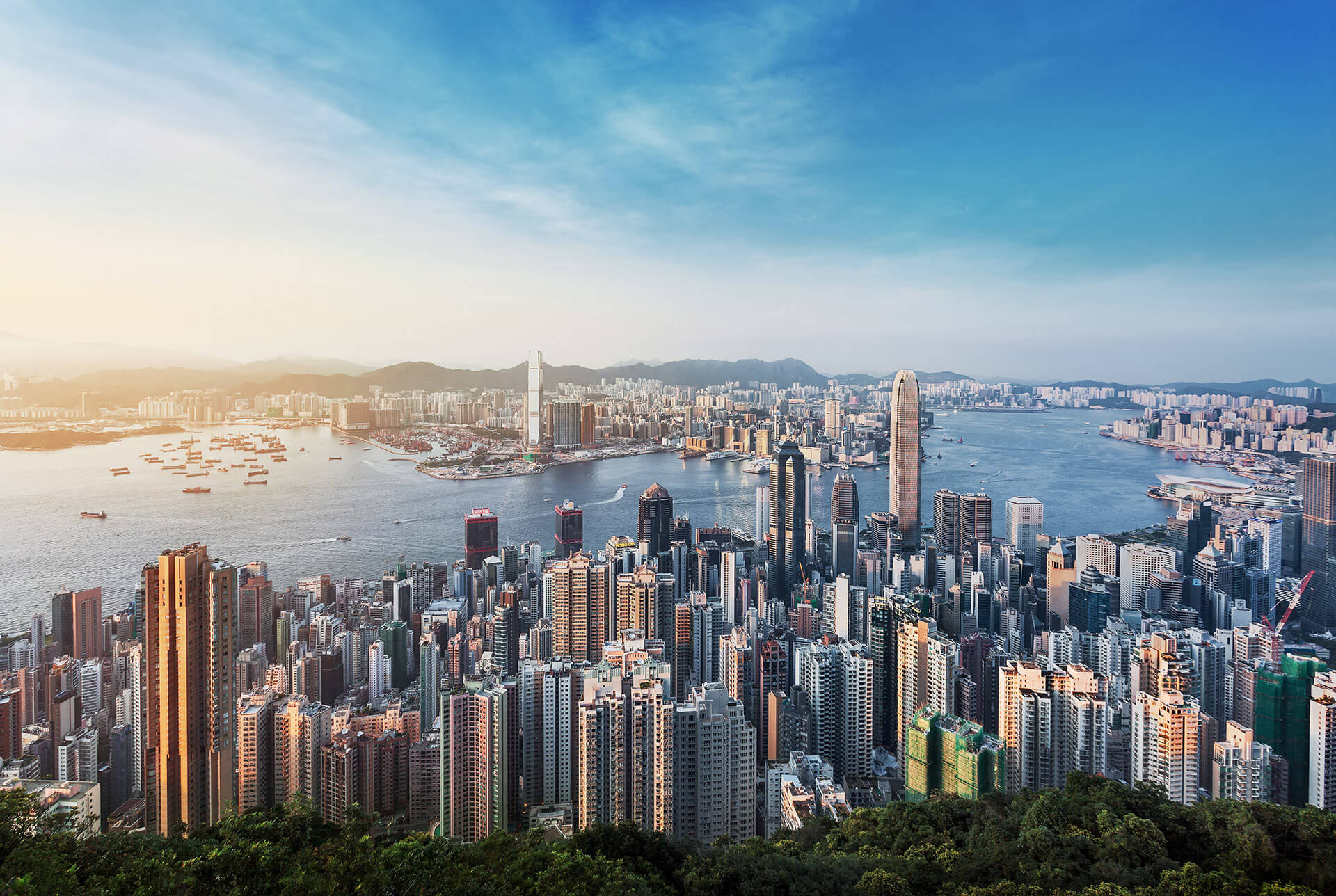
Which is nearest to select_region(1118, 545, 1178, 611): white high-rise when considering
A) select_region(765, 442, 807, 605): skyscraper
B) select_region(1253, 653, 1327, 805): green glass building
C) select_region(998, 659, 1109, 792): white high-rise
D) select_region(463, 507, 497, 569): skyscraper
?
select_region(1253, 653, 1327, 805): green glass building

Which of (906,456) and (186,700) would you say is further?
(906,456)

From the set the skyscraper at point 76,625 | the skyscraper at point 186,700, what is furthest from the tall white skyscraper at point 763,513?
the skyscraper at point 76,625

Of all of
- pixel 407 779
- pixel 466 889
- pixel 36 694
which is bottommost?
pixel 407 779

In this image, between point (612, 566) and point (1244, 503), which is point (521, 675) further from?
point (1244, 503)

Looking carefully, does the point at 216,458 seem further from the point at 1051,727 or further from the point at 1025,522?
the point at 1025,522

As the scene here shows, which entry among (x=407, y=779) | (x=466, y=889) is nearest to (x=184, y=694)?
(x=407, y=779)

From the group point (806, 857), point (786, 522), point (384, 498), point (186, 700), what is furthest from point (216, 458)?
point (806, 857)
